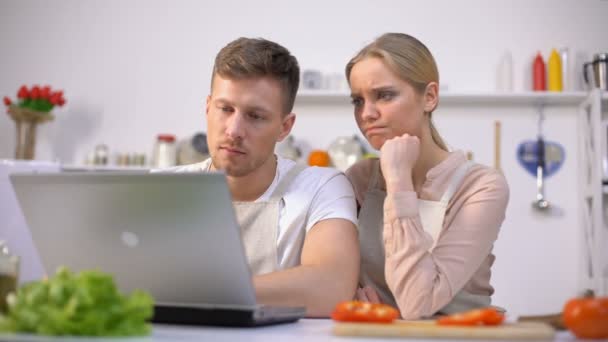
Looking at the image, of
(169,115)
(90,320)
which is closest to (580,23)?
(169,115)

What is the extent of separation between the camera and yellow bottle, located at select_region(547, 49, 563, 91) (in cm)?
397

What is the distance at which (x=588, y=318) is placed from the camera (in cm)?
99

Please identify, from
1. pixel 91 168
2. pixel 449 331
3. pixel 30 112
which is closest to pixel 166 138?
pixel 91 168

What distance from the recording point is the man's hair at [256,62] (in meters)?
1.76

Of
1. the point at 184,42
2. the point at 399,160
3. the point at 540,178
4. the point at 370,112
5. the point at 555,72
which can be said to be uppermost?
the point at 184,42

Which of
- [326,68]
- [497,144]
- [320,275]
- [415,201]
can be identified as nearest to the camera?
[320,275]

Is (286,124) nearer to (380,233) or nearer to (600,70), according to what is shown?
(380,233)

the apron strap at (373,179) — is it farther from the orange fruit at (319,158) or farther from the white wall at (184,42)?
the white wall at (184,42)

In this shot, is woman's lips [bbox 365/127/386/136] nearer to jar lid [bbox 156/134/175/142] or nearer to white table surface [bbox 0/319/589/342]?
white table surface [bbox 0/319/589/342]

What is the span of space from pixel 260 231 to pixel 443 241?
1.40 feet

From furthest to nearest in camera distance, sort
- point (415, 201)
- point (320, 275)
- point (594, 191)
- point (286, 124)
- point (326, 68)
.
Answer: point (326, 68) < point (594, 191) < point (286, 124) < point (415, 201) < point (320, 275)

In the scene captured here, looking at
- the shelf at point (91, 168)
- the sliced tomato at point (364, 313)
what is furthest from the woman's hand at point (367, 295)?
the shelf at point (91, 168)

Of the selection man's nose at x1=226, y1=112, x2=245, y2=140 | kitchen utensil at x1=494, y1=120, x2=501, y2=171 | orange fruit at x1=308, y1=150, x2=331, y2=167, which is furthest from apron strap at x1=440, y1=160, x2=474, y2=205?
kitchen utensil at x1=494, y1=120, x2=501, y2=171

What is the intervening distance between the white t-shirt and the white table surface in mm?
606
